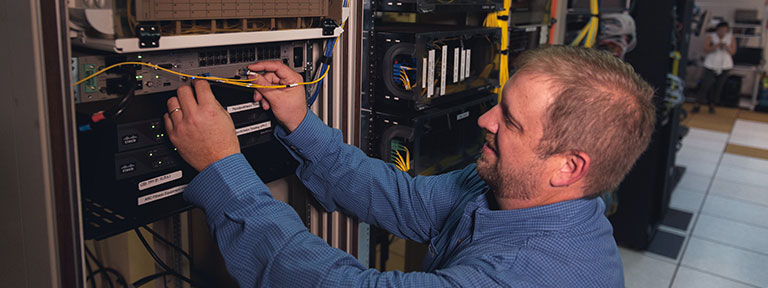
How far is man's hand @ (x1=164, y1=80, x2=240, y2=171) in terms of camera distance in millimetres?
1026

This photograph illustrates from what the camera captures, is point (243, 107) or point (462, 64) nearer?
point (243, 107)

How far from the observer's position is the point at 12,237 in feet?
3.34

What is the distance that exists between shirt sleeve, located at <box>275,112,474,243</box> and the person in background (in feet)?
25.6

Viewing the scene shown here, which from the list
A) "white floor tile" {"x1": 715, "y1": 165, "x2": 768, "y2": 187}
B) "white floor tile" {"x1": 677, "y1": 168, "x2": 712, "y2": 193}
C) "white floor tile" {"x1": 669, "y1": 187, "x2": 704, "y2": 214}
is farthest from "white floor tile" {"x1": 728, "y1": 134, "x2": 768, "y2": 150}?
"white floor tile" {"x1": 669, "y1": 187, "x2": 704, "y2": 214}

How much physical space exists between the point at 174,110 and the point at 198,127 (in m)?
0.05

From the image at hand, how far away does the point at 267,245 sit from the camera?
0.99 meters

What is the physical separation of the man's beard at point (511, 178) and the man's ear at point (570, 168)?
4cm

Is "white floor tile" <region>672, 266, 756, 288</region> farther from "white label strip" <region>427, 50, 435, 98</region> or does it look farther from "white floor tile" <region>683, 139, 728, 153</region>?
"white floor tile" <region>683, 139, 728, 153</region>

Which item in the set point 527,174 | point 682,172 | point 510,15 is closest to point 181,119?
point 527,174

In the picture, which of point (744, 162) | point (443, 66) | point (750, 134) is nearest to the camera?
point (443, 66)

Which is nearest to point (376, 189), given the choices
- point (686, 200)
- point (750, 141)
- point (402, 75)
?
point (402, 75)

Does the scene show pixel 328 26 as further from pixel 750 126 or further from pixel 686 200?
pixel 750 126

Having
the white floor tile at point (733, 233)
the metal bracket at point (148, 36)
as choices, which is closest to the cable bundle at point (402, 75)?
the metal bracket at point (148, 36)

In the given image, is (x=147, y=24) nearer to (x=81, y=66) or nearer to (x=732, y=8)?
(x=81, y=66)
